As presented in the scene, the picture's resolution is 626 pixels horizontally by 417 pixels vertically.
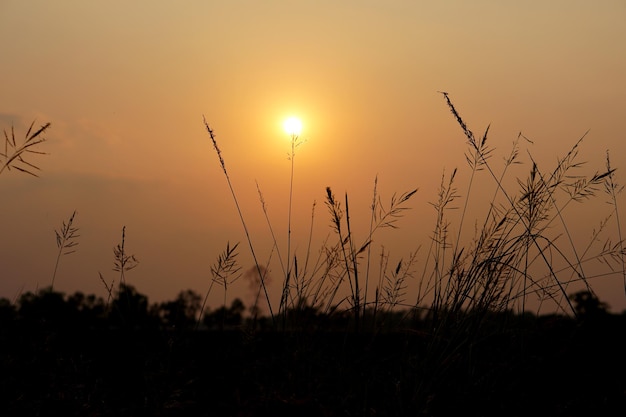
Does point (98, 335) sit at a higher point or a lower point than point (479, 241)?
lower

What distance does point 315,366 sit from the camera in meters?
2.81

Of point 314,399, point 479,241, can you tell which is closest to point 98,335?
point 314,399

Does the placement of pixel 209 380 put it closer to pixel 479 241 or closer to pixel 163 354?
pixel 163 354

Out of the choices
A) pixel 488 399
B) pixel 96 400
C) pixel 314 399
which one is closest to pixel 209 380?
pixel 96 400

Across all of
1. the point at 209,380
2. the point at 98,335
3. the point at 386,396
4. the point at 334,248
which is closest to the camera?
the point at 386,396

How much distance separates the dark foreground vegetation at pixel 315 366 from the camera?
2.57 metres

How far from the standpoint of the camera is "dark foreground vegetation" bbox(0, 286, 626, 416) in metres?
2.57

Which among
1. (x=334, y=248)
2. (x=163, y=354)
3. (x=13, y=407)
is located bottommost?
(x=13, y=407)

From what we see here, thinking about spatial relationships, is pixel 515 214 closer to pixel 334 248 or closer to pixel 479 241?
pixel 479 241

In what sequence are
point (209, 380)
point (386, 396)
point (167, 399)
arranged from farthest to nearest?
point (209, 380)
point (386, 396)
point (167, 399)

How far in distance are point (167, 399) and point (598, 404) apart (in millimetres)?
1638

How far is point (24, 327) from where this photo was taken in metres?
3.27

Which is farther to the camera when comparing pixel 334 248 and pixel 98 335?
pixel 98 335

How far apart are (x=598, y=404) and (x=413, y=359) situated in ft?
2.46
